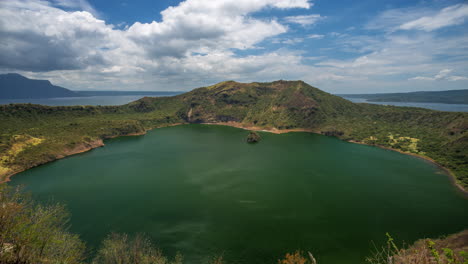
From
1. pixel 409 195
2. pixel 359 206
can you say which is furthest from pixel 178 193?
pixel 409 195

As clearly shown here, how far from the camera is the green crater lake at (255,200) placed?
44.9 metres

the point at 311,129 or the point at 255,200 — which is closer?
the point at 255,200

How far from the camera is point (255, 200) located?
6216cm

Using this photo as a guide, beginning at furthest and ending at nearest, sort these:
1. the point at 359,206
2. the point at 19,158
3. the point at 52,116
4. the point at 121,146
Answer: the point at 52,116 → the point at 121,146 → the point at 19,158 → the point at 359,206

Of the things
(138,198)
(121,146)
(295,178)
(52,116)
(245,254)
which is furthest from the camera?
(52,116)

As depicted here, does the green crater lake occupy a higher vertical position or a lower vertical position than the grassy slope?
lower

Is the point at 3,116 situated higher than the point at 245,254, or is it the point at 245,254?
the point at 3,116

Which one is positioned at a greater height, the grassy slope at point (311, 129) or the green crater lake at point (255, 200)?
the grassy slope at point (311, 129)

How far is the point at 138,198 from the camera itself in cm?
6325

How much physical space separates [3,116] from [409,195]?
778 feet

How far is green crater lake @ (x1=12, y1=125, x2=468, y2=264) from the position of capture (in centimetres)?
4494

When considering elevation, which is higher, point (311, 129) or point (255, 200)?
point (311, 129)

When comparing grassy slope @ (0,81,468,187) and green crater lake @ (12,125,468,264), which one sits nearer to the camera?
green crater lake @ (12,125,468,264)

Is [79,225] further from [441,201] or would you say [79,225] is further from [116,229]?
[441,201]
